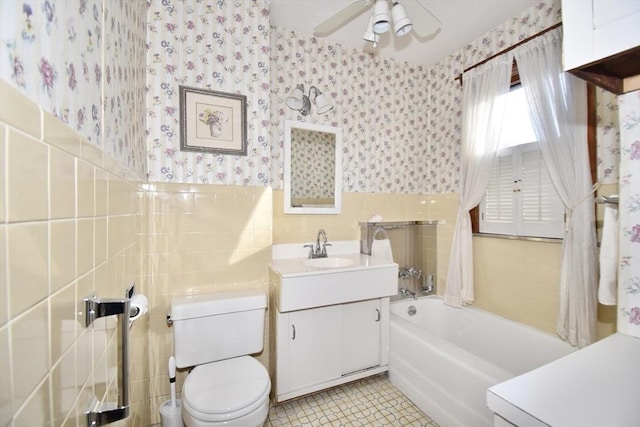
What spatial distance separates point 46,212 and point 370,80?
2622 mm

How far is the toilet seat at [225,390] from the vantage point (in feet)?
4.03

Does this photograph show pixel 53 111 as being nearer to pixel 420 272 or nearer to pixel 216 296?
pixel 216 296

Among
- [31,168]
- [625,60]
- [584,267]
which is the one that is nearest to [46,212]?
[31,168]

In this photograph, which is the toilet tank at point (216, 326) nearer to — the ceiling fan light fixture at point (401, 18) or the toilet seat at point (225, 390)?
the toilet seat at point (225, 390)

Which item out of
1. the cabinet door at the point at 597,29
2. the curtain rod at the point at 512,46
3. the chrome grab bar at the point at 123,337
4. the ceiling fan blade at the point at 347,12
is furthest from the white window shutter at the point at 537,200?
the chrome grab bar at the point at 123,337

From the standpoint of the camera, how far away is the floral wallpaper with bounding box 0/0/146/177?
0.40 metres

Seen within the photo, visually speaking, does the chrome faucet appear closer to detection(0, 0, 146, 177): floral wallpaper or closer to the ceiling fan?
detection(0, 0, 146, 177): floral wallpaper

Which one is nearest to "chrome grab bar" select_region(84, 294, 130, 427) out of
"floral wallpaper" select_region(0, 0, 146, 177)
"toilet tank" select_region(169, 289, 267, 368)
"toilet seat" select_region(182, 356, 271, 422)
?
"floral wallpaper" select_region(0, 0, 146, 177)

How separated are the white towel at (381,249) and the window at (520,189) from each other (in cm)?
81

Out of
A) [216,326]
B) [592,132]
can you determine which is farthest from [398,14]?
[216,326]

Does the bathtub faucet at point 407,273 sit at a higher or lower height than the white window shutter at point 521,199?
lower

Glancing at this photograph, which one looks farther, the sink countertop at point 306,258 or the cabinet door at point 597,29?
the sink countertop at point 306,258

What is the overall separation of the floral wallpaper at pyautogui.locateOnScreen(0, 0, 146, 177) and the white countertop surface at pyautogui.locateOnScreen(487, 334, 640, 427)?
125 cm

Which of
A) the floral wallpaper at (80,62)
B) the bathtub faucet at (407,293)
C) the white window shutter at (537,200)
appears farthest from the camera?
the bathtub faucet at (407,293)
